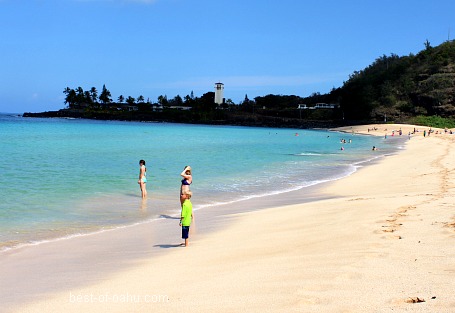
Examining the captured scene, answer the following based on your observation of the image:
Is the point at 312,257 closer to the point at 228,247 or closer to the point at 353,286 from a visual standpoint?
the point at 353,286

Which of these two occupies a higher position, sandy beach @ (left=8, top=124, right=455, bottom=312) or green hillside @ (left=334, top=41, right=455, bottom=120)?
green hillside @ (left=334, top=41, right=455, bottom=120)

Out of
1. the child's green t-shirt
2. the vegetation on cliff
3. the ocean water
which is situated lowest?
the ocean water

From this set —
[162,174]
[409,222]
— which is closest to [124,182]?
[162,174]

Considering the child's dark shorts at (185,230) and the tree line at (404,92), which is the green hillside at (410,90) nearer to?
the tree line at (404,92)

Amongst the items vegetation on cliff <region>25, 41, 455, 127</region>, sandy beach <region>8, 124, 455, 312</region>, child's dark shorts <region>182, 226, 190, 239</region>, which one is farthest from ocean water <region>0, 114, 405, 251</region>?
vegetation on cliff <region>25, 41, 455, 127</region>

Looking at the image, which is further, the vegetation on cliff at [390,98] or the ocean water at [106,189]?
the vegetation on cliff at [390,98]

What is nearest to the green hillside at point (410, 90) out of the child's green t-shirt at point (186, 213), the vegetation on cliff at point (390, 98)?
the vegetation on cliff at point (390, 98)

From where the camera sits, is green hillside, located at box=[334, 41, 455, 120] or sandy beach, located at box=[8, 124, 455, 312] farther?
green hillside, located at box=[334, 41, 455, 120]

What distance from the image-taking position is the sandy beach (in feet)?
16.4

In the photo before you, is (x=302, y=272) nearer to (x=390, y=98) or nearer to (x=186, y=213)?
(x=186, y=213)

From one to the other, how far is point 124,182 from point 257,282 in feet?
51.5

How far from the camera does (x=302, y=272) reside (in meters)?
6.03

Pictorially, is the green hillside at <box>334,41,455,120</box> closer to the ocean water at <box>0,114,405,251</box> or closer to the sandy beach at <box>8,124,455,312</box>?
the ocean water at <box>0,114,405,251</box>

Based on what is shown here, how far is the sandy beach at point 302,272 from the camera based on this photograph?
4988mm
